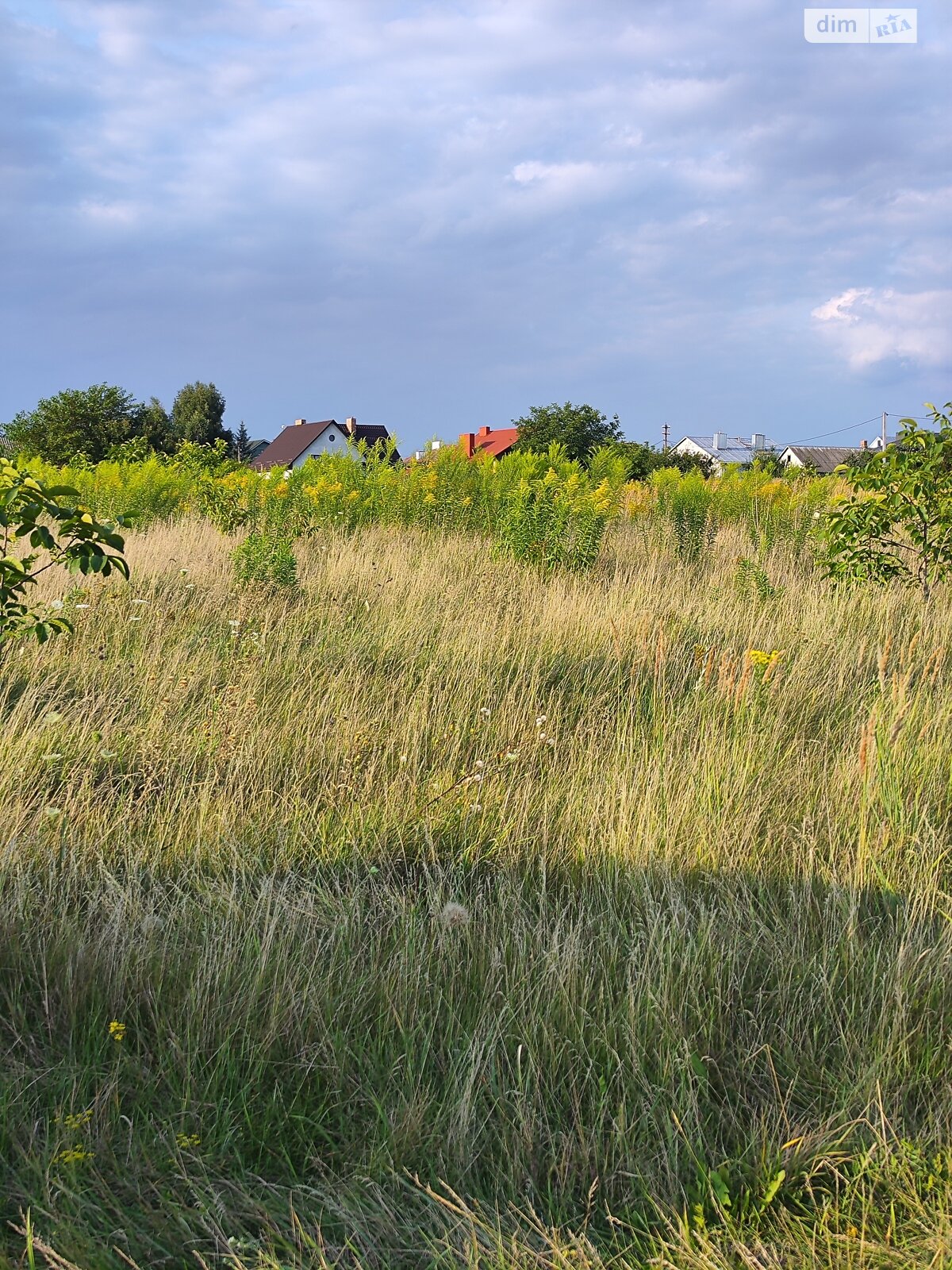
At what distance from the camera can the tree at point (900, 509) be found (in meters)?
5.95

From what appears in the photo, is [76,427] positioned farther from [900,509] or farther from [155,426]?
[900,509]

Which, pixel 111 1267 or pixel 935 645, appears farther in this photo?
pixel 935 645

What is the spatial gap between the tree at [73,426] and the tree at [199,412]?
19893 mm

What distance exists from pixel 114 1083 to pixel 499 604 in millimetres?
4101

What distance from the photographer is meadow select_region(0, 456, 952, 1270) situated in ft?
5.80

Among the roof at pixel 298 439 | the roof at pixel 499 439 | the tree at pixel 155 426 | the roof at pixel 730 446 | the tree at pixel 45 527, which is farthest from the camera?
the roof at pixel 730 446

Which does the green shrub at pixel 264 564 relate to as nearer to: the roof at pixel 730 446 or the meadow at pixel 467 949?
the meadow at pixel 467 949

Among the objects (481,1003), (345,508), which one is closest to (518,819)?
(481,1003)

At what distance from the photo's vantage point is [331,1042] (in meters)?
2.08

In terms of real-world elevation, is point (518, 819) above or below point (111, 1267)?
above

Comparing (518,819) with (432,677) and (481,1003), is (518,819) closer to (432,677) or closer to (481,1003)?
(481,1003)

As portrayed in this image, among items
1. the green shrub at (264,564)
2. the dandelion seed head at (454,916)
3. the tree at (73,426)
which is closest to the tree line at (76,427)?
the tree at (73,426)

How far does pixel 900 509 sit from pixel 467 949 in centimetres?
470

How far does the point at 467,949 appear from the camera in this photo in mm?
2459
